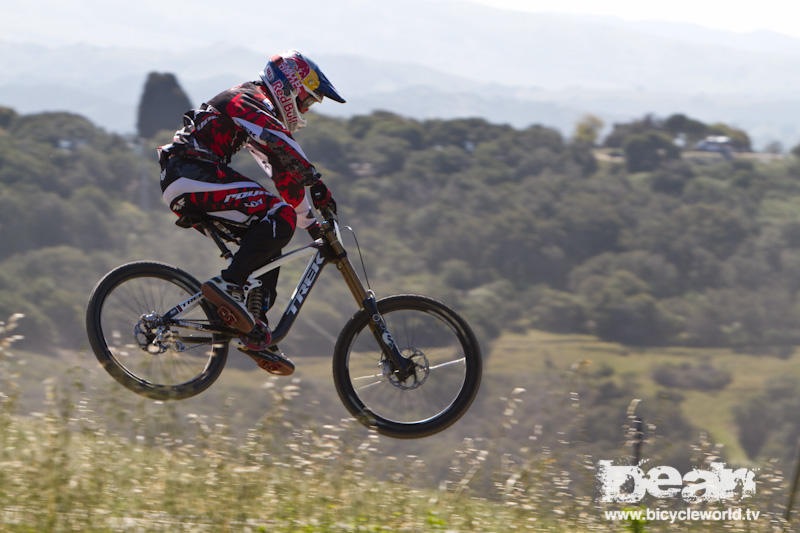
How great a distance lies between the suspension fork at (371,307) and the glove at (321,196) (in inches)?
7.8

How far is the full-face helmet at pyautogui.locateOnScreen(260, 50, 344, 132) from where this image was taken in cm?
608

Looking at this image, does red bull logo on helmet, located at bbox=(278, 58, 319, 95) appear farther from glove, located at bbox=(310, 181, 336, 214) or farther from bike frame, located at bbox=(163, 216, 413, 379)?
bike frame, located at bbox=(163, 216, 413, 379)

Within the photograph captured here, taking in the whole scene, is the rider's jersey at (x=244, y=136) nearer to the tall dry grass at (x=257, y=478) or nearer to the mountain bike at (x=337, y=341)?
the mountain bike at (x=337, y=341)

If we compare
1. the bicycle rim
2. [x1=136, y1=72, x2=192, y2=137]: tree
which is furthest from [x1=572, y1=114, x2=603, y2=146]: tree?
the bicycle rim

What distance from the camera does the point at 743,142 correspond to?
14288 centimetres

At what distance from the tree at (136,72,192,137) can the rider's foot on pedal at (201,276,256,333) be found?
117060 mm

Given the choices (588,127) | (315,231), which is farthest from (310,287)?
(588,127)

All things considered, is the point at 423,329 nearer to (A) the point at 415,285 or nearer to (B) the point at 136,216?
(A) the point at 415,285

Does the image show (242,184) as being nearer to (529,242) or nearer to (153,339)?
(153,339)

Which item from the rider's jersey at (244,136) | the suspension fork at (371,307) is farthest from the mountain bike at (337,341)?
the rider's jersey at (244,136)

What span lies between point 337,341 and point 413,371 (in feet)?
1.82

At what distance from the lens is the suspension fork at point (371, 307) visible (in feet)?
20.0

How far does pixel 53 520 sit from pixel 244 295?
213 cm

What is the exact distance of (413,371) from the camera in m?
6.11
